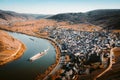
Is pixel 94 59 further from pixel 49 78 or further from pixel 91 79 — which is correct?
pixel 49 78

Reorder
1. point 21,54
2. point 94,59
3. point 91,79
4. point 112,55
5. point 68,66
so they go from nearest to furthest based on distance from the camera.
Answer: point 91,79 < point 68,66 < point 94,59 < point 112,55 < point 21,54

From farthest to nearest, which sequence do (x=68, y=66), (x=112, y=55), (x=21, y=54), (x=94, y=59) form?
(x=21, y=54), (x=112, y=55), (x=94, y=59), (x=68, y=66)

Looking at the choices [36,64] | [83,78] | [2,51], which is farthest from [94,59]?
[2,51]

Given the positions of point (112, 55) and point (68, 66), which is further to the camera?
point (112, 55)

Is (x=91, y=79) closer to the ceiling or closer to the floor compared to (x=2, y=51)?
closer to the floor

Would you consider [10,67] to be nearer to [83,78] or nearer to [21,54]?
[21,54]

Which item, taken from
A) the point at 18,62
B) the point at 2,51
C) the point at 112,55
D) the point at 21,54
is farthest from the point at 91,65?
the point at 2,51

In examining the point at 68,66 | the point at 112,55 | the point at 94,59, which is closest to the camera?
the point at 68,66

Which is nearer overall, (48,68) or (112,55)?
(48,68)

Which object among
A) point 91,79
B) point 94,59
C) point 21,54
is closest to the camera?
point 91,79
